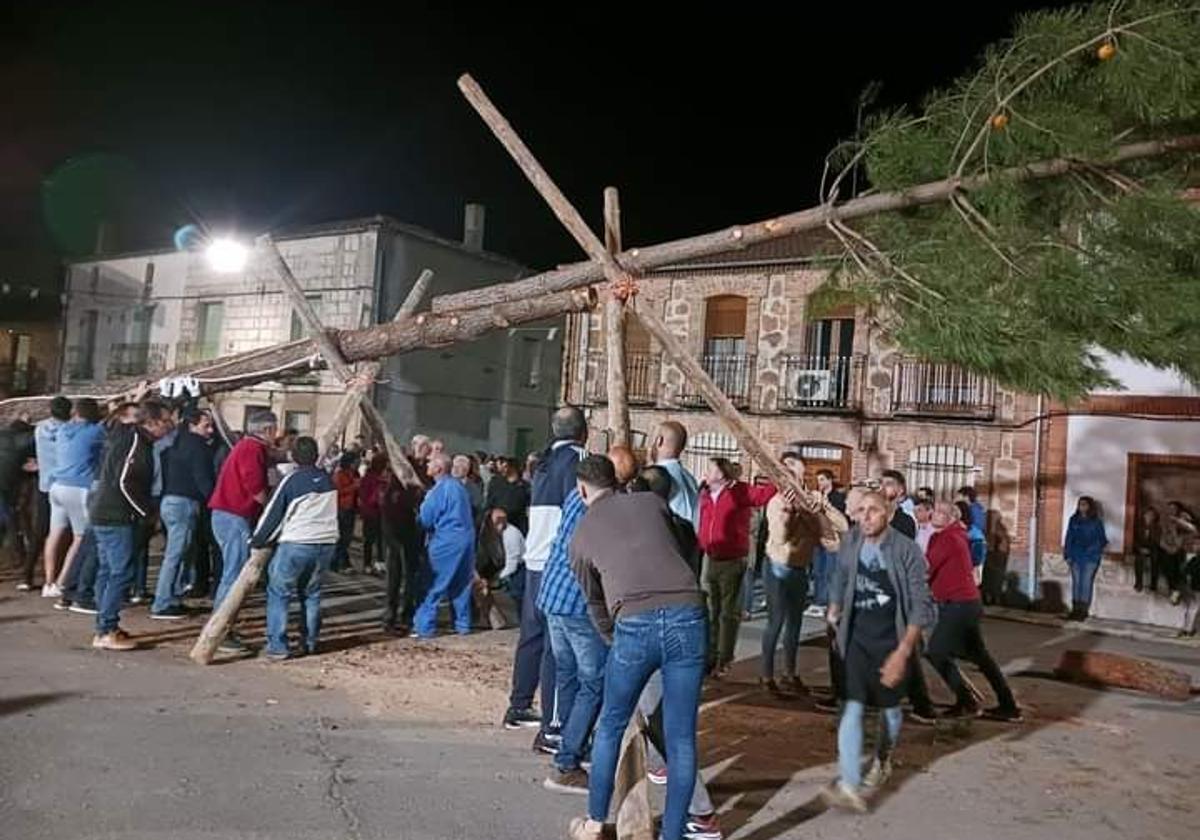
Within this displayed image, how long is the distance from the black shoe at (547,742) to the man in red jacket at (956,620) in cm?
311

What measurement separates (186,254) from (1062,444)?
26223 mm

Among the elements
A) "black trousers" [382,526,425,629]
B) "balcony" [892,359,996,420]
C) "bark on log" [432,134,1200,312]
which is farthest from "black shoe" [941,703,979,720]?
"balcony" [892,359,996,420]

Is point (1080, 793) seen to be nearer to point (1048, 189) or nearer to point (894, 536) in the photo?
point (894, 536)

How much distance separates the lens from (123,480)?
7.82m

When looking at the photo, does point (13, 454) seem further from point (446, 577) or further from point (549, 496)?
point (549, 496)

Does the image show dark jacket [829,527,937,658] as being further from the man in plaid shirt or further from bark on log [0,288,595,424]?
bark on log [0,288,595,424]

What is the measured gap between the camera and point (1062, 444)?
650 inches

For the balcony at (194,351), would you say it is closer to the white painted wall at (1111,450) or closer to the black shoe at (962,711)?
the white painted wall at (1111,450)

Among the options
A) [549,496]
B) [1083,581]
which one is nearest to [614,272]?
[549,496]

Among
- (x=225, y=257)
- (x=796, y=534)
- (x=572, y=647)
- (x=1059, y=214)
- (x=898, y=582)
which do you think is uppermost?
(x=225, y=257)

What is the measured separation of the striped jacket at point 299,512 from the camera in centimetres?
770

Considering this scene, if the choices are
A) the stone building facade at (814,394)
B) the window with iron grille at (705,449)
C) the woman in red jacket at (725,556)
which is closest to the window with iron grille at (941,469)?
the stone building facade at (814,394)

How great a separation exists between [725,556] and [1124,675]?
4.03m

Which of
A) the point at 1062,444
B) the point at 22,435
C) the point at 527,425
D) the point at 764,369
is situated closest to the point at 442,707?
the point at 22,435
